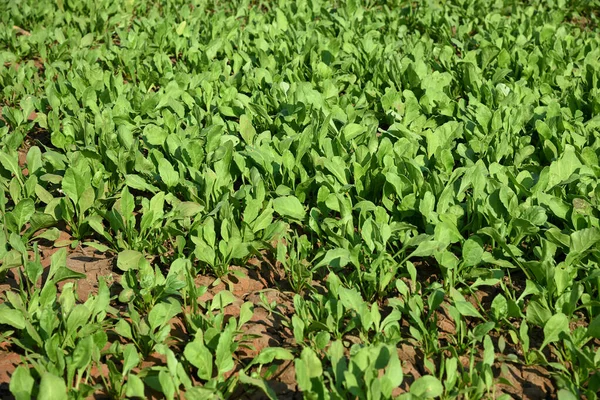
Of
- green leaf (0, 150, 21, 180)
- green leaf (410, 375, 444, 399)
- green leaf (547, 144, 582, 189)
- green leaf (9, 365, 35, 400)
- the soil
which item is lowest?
the soil

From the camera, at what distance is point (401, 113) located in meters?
3.89

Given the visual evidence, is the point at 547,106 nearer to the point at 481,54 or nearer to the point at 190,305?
the point at 481,54

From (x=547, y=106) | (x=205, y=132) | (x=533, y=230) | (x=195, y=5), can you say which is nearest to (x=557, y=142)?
(x=547, y=106)

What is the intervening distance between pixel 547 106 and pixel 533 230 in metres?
1.46

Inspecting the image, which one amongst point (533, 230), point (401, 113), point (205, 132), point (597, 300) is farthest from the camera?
point (401, 113)

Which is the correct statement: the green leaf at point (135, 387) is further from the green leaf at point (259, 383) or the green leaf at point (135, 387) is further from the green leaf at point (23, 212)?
the green leaf at point (23, 212)

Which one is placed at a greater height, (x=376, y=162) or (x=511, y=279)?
(x=376, y=162)

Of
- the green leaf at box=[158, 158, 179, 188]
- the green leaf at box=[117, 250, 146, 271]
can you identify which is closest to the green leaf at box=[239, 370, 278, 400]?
the green leaf at box=[117, 250, 146, 271]

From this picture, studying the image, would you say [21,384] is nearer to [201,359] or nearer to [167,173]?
[201,359]

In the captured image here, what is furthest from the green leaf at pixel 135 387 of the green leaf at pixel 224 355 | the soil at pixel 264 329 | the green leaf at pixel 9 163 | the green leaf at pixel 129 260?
the green leaf at pixel 9 163

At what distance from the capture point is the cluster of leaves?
2.29 m

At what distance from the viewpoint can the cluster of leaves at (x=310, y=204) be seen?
229 cm

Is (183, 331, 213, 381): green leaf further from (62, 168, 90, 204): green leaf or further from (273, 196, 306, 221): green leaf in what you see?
(62, 168, 90, 204): green leaf

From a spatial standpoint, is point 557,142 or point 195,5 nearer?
point 557,142
